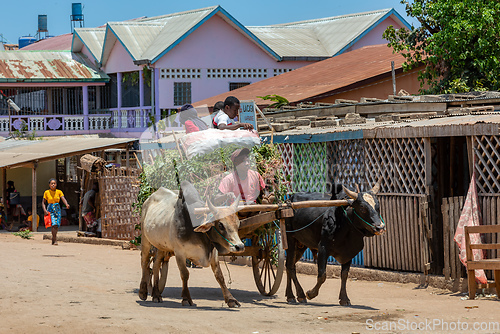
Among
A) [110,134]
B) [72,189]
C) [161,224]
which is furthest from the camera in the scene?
[110,134]

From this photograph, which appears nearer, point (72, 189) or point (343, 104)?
point (343, 104)

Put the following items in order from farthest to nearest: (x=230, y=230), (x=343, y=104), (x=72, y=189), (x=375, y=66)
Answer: (x=72, y=189), (x=375, y=66), (x=343, y=104), (x=230, y=230)

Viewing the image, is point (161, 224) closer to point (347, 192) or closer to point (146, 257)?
point (146, 257)

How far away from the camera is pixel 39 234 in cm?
2273

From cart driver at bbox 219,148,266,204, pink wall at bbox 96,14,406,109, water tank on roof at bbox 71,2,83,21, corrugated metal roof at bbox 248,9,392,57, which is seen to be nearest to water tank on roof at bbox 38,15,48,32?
water tank on roof at bbox 71,2,83,21

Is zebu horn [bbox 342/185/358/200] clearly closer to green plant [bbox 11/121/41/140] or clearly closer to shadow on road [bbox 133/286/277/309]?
shadow on road [bbox 133/286/277/309]

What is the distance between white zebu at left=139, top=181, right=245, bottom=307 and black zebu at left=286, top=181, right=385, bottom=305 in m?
1.51

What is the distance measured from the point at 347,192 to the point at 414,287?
305 cm

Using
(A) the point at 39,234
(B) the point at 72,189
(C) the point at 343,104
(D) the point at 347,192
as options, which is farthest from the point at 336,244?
(B) the point at 72,189

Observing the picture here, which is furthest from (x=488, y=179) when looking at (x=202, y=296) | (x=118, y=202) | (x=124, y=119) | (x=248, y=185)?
(x=124, y=119)

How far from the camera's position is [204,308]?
10.1 metres

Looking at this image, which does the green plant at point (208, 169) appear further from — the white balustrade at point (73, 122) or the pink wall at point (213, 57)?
the white balustrade at point (73, 122)

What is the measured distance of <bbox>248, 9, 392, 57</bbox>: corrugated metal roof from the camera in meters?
35.7

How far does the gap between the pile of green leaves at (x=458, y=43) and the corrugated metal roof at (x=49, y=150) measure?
9.27 metres
